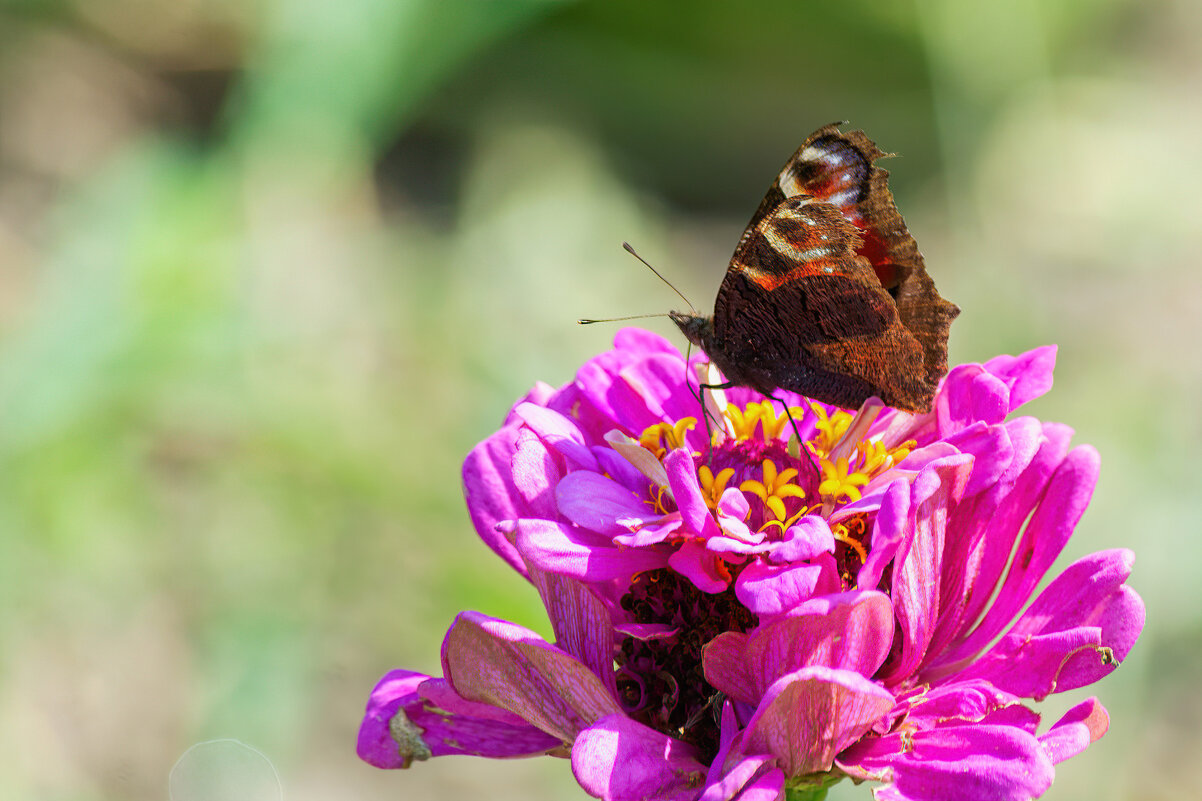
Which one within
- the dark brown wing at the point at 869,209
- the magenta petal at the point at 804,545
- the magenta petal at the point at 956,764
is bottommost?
the magenta petal at the point at 956,764

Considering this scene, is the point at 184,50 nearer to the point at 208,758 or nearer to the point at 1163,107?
the point at 208,758

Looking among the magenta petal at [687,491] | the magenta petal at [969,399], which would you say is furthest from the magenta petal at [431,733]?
the magenta petal at [969,399]

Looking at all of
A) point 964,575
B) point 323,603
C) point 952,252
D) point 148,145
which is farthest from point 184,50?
point 964,575

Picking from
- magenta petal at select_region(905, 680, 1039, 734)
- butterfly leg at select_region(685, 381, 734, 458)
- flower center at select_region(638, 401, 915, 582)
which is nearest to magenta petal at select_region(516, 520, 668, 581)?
flower center at select_region(638, 401, 915, 582)

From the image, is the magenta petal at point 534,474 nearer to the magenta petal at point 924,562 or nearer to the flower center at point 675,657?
the flower center at point 675,657

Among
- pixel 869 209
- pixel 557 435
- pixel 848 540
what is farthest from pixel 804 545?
pixel 869 209
